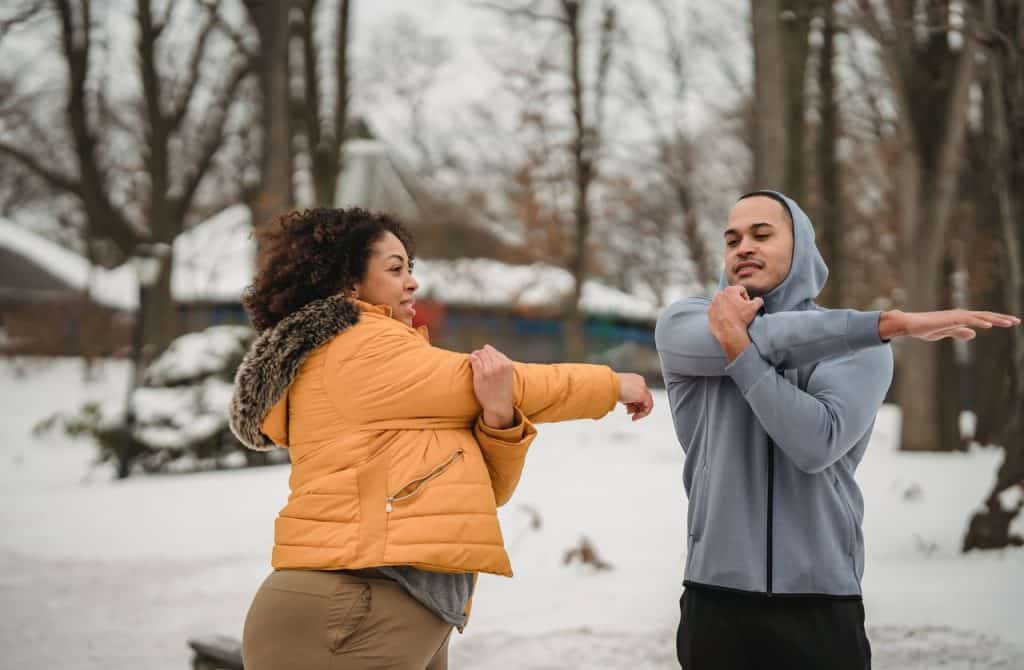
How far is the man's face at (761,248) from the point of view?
2.69 m

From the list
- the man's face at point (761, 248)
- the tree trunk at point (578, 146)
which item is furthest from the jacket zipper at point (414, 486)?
the tree trunk at point (578, 146)

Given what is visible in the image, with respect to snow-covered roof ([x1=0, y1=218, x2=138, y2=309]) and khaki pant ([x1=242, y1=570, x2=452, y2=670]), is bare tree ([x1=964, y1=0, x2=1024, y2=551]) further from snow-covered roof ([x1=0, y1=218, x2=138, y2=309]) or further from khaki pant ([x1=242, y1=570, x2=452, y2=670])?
snow-covered roof ([x1=0, y1=218, x2=138, y2=309])

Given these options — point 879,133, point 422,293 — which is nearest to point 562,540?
point 879,133

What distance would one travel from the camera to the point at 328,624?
8.18 feet

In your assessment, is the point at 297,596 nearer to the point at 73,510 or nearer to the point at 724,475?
the point at 724,475

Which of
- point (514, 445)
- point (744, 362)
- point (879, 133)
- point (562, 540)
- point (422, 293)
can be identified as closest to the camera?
point (744, 362)

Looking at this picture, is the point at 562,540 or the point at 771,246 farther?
the point at 562,540

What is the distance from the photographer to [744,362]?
7.97 ft

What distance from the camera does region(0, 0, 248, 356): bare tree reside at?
60.5 feet

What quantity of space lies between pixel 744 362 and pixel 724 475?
33 centimetres

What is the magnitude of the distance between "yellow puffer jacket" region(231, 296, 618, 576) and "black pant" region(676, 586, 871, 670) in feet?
1.76

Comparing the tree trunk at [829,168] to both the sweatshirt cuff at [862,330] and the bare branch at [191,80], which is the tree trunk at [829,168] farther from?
the sweatshirt cuff at [862,330]

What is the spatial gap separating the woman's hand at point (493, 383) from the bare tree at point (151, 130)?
1202 centimetres

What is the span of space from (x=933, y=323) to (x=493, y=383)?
106 cm
